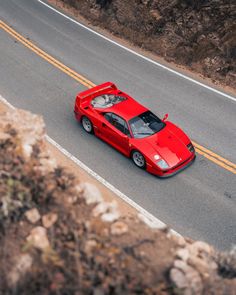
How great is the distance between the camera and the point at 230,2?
18.0 meters

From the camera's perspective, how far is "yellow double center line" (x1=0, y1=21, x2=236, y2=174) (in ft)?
43.6

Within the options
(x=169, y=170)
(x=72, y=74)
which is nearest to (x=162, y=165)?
(x=169, y=170)

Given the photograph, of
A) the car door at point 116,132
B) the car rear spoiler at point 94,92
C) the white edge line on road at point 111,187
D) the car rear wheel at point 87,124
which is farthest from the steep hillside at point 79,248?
the car rear spoiler at point 94,92

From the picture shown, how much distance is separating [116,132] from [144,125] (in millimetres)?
900

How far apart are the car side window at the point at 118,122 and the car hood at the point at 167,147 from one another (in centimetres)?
70

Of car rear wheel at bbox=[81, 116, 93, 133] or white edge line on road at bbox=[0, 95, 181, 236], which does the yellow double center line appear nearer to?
car rear wheel at bbox=[81, 116, 93, 133]

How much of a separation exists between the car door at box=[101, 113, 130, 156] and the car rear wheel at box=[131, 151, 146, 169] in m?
0.29

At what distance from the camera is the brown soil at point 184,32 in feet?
58.9

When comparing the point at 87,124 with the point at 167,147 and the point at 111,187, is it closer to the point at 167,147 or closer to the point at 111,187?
the point at 111,187

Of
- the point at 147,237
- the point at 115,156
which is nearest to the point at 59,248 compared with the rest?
the point at 147,237

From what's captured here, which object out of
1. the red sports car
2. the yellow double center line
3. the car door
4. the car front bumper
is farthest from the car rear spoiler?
the car front bumper

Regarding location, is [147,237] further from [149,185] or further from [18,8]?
[18,8]

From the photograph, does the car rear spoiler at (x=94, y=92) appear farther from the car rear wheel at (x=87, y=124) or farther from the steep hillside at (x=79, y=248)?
the steep hillside at (x=79, y=248)

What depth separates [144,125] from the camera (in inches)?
527
